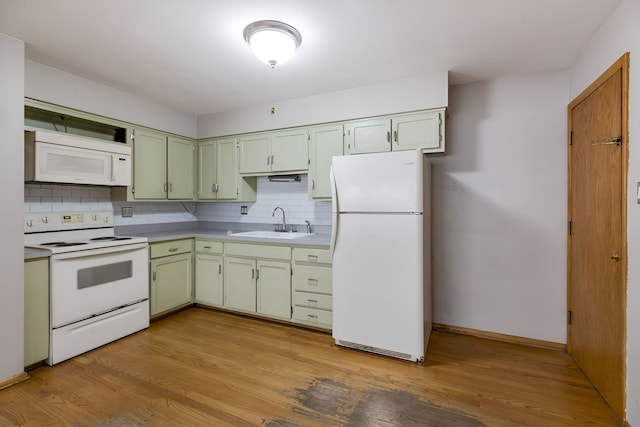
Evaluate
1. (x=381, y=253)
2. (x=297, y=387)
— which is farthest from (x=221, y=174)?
(x=297, y=387)

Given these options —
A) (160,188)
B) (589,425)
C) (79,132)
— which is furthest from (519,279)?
(79,132)

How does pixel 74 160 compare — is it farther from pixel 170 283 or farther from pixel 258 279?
pixel 258 279

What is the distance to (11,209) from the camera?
7.27 ft

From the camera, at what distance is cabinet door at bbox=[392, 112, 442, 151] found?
9.34 ft

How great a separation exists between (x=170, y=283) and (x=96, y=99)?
198cm

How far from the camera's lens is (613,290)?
75.5 inches

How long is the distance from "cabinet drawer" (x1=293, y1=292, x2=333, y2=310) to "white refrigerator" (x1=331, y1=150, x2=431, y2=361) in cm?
27

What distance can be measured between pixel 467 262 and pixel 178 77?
3.23 metres

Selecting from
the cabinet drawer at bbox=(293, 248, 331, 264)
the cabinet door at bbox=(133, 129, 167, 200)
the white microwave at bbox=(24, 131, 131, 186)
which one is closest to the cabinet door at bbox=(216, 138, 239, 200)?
the cabinet door at bbox=(133, 129, 167, 200)

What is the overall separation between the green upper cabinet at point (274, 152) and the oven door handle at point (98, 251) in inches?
55.6

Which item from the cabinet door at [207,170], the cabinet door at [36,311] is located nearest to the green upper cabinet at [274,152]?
the cabinet door at [207,170]

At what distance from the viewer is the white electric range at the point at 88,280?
2484 mm

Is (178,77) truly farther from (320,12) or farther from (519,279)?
(519,279)

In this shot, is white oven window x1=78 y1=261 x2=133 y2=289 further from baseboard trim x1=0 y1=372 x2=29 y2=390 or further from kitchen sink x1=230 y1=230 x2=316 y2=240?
kitchen sink x1=230 y1=230 x2=316 y2=240
